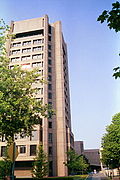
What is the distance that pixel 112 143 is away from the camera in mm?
39000

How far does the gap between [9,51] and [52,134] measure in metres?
31.2

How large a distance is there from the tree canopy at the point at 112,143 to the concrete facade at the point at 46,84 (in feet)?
57.3

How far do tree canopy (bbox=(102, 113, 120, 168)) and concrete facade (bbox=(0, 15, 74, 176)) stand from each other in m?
17.5

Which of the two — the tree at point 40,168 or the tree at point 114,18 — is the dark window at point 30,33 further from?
the tree at point 114,18

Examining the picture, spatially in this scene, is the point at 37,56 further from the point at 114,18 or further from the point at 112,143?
the point at 114,18

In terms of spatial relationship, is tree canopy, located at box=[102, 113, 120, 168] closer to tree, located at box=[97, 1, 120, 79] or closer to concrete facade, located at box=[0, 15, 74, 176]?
concrete facade, located at box=[0, 15, 74, 176]

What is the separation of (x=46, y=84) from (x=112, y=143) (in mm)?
26599

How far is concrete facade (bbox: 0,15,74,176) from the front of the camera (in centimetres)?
5178

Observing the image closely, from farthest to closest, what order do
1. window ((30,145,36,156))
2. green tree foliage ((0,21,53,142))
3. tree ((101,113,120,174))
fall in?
window ((30,145,36,156))
tree ((101,113,120,174))
green tree foliage ((0,21,53,142))

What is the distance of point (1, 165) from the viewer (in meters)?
38.4

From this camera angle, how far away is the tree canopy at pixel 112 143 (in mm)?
38562

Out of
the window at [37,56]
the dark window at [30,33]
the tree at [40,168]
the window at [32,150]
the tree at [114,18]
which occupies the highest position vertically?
the dark window at [30,33]

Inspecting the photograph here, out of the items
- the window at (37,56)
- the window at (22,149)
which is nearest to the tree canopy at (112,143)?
the window at (22,149)

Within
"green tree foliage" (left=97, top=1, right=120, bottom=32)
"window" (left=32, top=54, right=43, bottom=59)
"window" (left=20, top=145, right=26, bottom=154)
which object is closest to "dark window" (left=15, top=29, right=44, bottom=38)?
"window" (left=32, top=54, right=43, bottom=59)
